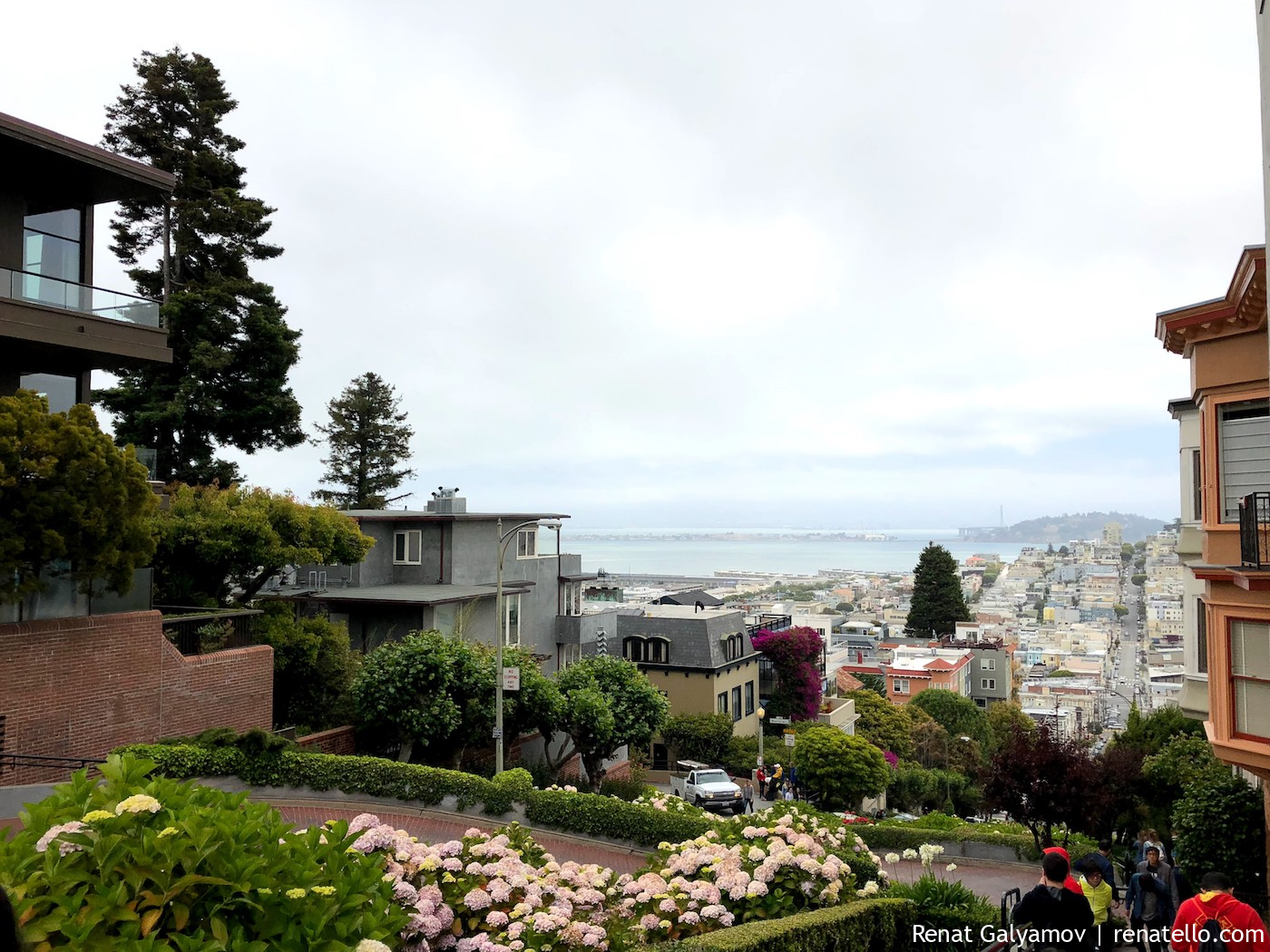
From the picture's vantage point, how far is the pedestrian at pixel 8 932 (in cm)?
184

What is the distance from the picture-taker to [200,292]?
97.6 feet

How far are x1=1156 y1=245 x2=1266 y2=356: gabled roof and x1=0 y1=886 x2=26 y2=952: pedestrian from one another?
14.2m

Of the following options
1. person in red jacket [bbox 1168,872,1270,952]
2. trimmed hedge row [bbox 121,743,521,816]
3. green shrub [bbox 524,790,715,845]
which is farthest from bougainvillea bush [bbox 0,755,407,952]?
trimmed hedge row [bbox 121,743,521,816]

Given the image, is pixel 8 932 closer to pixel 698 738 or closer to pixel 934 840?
pixel 934 840

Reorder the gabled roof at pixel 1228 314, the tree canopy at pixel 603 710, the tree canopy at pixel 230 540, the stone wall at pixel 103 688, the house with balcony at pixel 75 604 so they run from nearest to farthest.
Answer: the gabled roof at pixel 1228 314
the stone wall at pixel 103 688
the house with balcony at pixel 75 604
the tree canopy at pixel 230 540
the tree canopy at pixel 603 710

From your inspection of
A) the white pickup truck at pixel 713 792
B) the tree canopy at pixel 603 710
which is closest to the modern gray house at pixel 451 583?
the tree canopy at pixel 603 710

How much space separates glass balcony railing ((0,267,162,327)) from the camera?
57.3ft

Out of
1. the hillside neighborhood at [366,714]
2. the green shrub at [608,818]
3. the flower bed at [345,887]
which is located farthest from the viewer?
the green shrub at [608,818]

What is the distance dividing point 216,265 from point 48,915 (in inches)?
1218

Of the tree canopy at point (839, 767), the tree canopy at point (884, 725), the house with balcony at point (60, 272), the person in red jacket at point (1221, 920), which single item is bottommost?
the tree canopy at point (884, 725)

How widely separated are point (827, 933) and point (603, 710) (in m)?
18.8

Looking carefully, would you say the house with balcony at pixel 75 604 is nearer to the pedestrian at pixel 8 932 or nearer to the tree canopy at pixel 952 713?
the pedestrian at pixel 8 932

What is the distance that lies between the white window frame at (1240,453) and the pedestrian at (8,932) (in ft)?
50.2

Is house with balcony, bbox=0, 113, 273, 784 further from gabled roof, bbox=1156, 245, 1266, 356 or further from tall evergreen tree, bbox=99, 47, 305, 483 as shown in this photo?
gabled roof, bbox=1156, 245, 1266, 356
